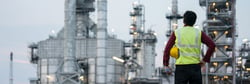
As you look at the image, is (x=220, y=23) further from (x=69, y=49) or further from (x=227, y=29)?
(x=69, y=49)

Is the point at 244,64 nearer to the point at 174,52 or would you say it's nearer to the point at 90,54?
the point at 90,54

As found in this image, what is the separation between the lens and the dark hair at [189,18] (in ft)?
32.9

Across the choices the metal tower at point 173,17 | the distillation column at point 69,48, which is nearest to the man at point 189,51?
the distillation column at point 69,48

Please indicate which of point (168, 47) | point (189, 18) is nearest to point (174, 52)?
point (168, 47)

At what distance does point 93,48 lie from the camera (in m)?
93.6

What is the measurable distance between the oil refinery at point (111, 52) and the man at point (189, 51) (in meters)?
58.5

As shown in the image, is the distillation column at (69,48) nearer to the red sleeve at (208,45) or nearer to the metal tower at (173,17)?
the metal tower at (173,17)

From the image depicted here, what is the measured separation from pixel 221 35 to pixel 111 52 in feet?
86.0

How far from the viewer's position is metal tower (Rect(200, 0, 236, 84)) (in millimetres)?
70062

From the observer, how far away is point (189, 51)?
32.4 ft

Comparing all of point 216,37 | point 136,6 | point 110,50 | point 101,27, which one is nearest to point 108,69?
point 110,50

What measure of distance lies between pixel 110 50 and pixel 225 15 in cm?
2913

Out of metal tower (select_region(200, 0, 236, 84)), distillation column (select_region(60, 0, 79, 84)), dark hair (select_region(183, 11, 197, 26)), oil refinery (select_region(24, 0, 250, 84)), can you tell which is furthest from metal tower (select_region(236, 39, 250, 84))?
dark hair (select_region(183, 11, 197, 26))

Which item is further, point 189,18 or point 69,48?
point 69,48
